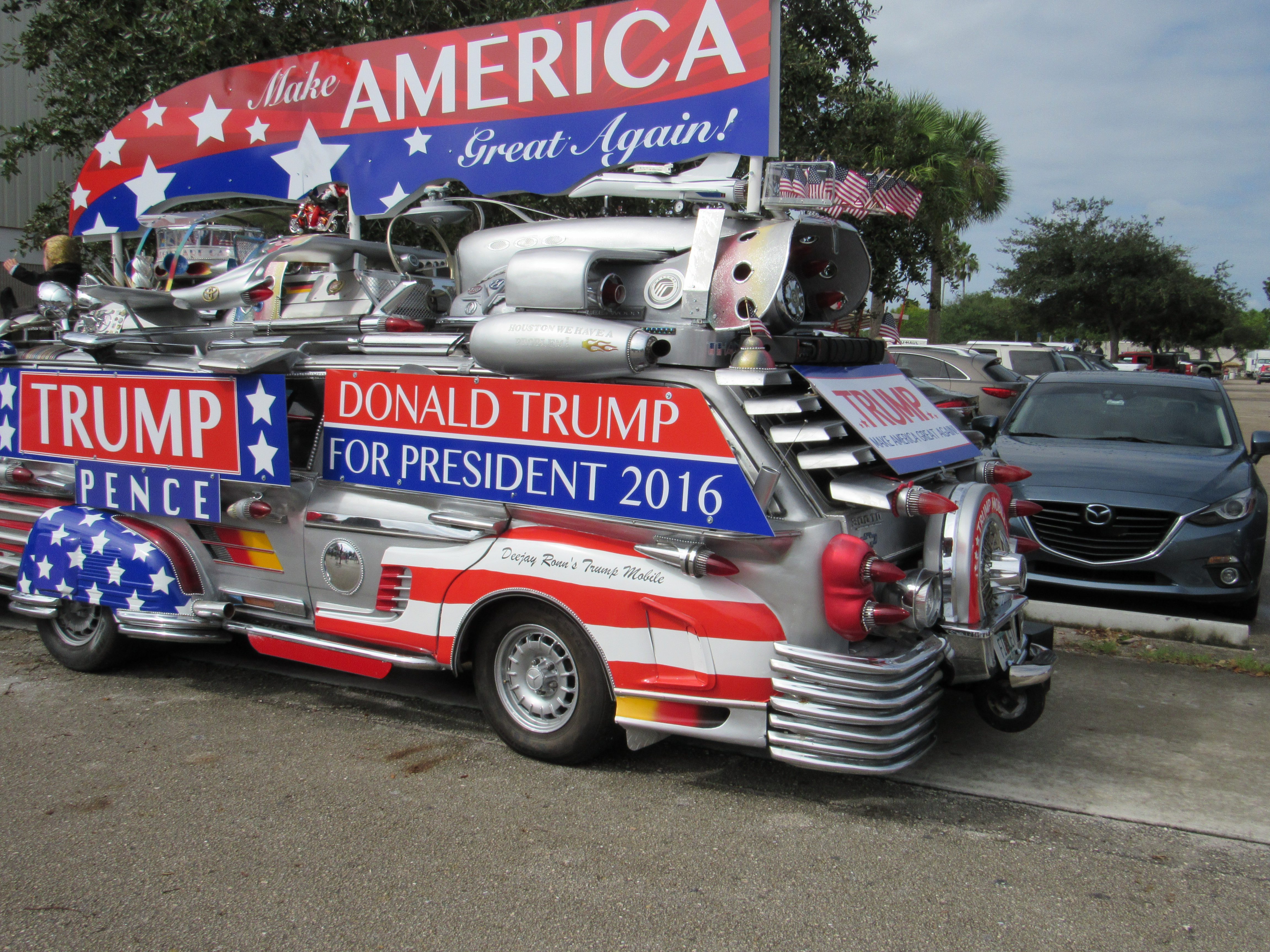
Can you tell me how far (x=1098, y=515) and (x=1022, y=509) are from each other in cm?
206

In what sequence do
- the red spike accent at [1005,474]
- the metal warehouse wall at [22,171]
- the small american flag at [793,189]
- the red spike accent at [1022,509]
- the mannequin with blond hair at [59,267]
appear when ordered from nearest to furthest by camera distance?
the small american flag at [793,189], the red spike accent at [1022,509], the red spike accent at [1005,474], the mannequin with blond hair at [59,267], the metal warehouse wall at [22,171]

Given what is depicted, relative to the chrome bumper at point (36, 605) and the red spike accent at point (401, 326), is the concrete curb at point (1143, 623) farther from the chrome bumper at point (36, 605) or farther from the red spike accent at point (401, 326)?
the chrome bumper at point (36, 605)

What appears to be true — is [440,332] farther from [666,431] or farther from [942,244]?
[942,244]

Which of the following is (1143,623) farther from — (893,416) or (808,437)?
(808,437)

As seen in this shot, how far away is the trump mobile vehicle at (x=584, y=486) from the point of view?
150 inches

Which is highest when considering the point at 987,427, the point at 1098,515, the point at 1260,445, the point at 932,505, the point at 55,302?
the point at 55,302

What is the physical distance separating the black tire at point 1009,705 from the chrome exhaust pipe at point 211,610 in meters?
3.74

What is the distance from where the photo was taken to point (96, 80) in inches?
434

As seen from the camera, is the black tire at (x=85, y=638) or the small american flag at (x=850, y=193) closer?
the small american flag at (x=850, y=193)

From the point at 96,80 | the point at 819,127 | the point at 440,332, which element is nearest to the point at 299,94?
the point at 440,332

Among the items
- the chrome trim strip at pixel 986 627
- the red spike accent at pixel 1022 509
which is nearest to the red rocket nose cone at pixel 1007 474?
the red spike accent at pixel 1022 509

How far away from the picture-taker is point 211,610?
5145 mm

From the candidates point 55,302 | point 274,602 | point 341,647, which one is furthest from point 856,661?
point 55,302

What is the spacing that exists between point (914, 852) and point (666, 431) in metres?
1.81
